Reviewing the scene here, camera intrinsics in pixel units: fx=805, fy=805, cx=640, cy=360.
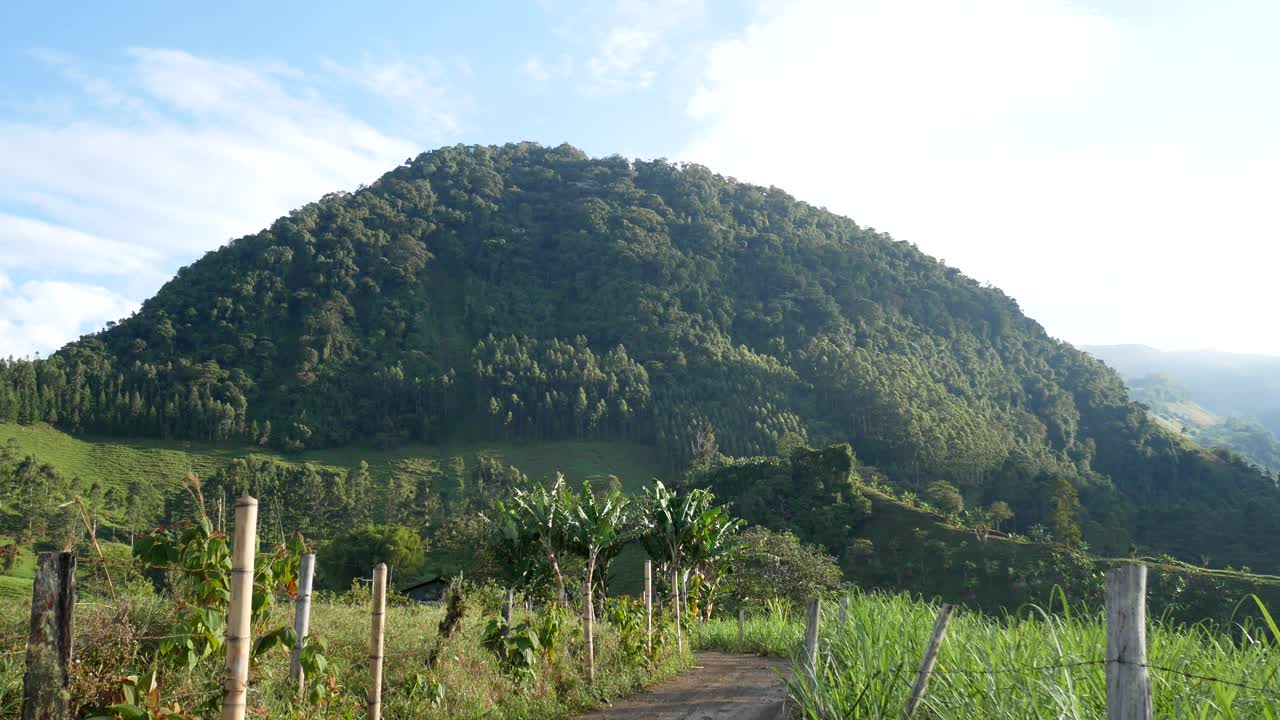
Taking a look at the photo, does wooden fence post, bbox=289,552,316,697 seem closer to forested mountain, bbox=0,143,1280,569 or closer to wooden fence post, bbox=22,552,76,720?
wooden fence post, bbox=22,552,76,720

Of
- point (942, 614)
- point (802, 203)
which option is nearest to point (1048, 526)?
point (942, 614)

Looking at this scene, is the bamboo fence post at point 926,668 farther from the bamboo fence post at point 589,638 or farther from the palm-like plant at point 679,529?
the palm-like plant at point 679,529

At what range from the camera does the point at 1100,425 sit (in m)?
93.8

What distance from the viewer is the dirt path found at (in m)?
→ 8.00

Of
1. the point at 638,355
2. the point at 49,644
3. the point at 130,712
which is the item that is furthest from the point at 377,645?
the point at 638,355

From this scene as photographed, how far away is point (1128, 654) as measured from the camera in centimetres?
223

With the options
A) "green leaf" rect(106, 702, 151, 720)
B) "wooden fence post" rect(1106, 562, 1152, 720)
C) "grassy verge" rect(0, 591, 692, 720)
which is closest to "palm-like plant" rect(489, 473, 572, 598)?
"grassy verge" rect(0, 591, 692, 720)

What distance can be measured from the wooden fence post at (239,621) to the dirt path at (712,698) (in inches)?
175

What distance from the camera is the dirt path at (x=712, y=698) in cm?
800

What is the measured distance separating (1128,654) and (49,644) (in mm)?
3720

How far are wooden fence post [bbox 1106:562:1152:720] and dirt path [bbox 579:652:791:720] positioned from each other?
4.56 meters

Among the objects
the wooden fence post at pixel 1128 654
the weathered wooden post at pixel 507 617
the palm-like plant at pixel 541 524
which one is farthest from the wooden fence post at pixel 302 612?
the palm-like plant at pixel 541 524

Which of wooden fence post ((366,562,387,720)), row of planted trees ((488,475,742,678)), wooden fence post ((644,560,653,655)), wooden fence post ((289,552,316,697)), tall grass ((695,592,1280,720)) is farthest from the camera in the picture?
row of planted trees ((488,475,742,678))

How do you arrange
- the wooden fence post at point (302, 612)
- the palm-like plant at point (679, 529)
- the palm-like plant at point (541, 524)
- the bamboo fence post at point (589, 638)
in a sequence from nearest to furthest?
the wooden fence post at point (302, 612)
the bamboo fence post at point (589, 638)
the palm-like plant at point (541, 524)
the palm-like plant at point (679, 529)
